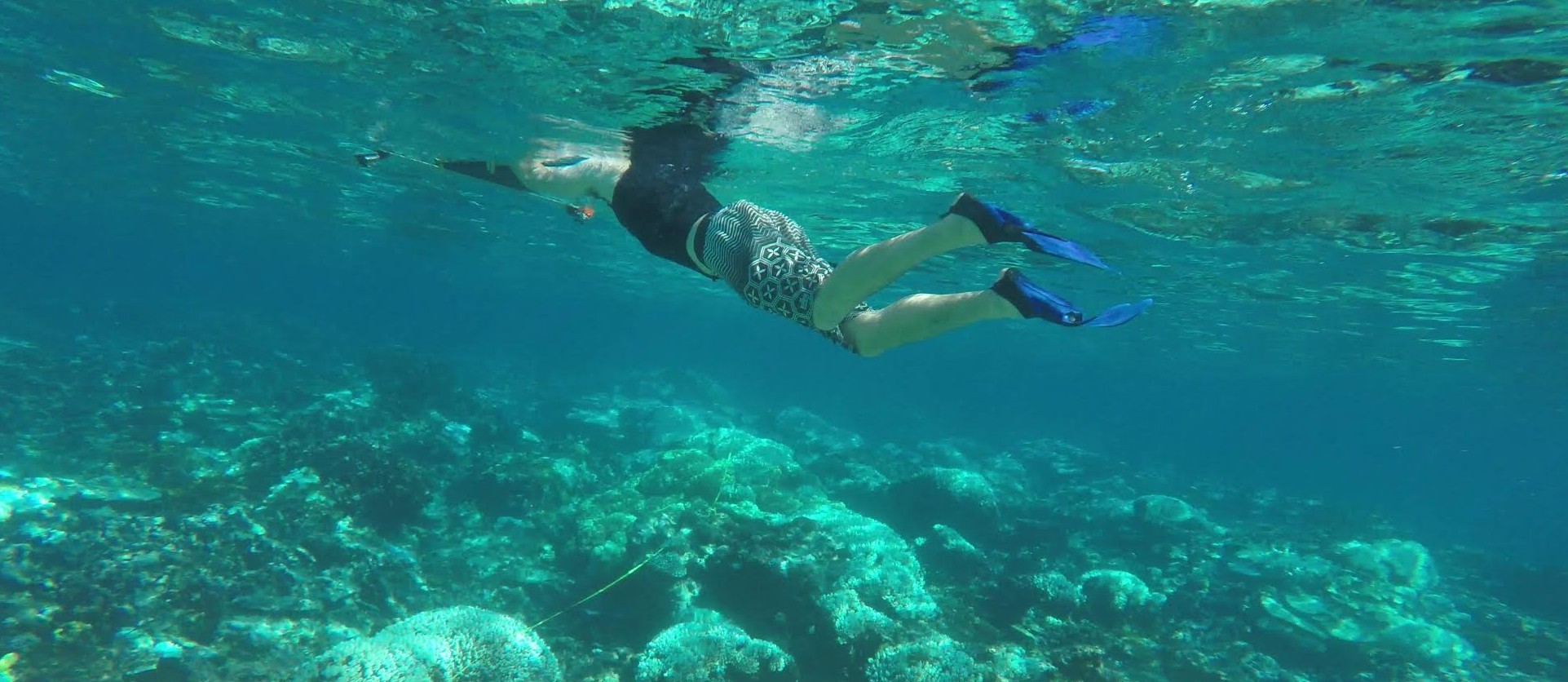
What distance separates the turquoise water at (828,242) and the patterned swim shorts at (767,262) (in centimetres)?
454

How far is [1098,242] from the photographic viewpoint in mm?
19531

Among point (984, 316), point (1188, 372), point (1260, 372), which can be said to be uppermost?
point (984, 316)

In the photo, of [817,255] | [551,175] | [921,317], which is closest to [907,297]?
[921,317]

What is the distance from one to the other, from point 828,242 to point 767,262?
66.5ft

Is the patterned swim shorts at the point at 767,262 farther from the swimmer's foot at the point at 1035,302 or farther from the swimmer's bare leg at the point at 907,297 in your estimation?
the swimmer's foot at the point at 1035,302

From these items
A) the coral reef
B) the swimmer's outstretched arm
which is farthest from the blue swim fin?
the coral reef

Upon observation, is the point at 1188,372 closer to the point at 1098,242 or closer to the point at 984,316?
the point at 1098,242

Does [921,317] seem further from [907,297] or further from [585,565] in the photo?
[585,565]

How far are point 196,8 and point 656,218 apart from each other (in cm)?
1167

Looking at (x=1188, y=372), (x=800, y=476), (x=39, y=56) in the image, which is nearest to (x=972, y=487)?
(x=800, y=476)

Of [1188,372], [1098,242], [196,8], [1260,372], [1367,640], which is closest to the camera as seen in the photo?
[196,8]

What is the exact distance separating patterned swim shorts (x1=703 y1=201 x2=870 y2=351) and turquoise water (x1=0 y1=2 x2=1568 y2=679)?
4544 mm

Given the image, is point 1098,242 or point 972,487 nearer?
point 972,487

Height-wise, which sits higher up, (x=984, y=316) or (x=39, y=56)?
(x=39, y=56)
